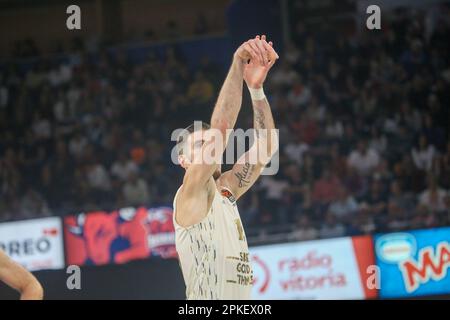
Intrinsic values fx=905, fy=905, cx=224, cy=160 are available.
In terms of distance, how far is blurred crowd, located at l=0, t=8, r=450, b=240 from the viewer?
50.1 ft

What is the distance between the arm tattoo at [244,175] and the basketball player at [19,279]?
5.36 ft

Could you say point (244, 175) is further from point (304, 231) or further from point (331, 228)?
point (331, 228)

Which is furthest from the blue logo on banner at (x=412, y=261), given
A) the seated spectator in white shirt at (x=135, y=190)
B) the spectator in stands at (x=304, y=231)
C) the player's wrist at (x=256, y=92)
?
the player's wrist at (x=256, y=92)

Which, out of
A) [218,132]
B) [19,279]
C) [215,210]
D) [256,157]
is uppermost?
[218,132]

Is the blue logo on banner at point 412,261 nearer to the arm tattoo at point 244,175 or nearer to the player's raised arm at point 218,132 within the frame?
the arm tattoo at point 244,175

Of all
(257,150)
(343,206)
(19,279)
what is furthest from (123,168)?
(19,279)

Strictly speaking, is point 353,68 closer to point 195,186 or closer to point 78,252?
point 78,252

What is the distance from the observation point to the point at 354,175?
→ 15781 mm

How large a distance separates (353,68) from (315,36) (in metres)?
1.50

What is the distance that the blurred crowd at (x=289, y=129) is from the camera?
15.3 metres

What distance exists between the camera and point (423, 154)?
1585cm

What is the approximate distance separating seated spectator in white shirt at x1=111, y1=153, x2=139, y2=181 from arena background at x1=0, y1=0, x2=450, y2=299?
0.04 meters

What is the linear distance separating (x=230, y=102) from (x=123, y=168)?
12002 millimetres
